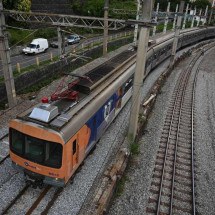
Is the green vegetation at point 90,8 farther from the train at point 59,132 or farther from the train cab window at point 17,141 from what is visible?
the train cab window at point 17,141

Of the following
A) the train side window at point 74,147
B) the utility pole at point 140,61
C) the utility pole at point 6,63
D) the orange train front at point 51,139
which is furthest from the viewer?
the utility pole at point 6,63

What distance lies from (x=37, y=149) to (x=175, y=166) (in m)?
7.12

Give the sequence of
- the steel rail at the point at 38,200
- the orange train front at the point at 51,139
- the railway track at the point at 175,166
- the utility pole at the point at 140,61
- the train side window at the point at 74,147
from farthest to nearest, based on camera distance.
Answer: the utility pole at the point at 140,61
the railway track at the point at 175,166
the train side window at the point at 74,147
the steel rail at the point at 38,200
the orange train front at the point at 51,139

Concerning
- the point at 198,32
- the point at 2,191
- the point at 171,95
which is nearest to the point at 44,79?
the point at 171,95

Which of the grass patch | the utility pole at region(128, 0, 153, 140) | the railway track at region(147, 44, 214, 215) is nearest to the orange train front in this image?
the utility pole at region(128, 0, 153, 140)

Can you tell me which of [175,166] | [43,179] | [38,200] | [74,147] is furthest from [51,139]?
Result: [175,166]

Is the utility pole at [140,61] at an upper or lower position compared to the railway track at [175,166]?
upper

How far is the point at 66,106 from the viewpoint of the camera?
36.2 feet

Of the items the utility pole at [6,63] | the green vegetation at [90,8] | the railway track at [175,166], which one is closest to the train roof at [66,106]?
the railway track at [175,166]

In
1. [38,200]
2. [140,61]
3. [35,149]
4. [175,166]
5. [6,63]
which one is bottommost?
[175,166]

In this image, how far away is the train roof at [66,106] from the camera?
9.66 metres

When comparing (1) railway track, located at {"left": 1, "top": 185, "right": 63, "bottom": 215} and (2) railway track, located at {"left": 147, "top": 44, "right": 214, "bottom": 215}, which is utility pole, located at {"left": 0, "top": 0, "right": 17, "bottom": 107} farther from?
(2) railway track, located at {"left": 147, "top": 44, "right": 214, "bottom": 215}

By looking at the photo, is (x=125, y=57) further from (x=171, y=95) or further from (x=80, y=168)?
(x=80, y=168)

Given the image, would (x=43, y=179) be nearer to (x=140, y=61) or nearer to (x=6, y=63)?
(x=140, y=61)
